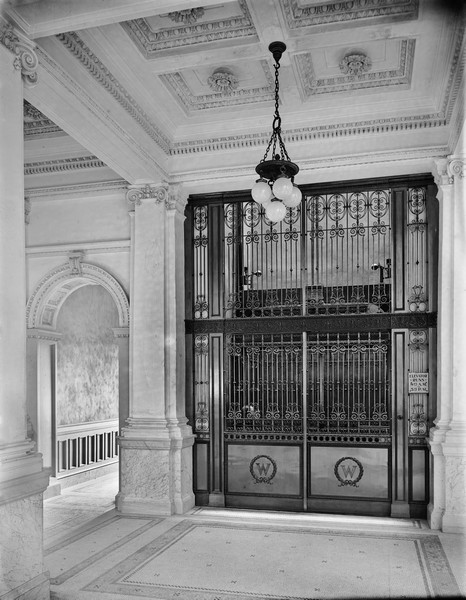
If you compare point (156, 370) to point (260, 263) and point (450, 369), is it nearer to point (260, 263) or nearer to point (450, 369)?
point (260, 263)

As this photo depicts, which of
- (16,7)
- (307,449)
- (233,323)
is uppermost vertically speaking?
(16,7)

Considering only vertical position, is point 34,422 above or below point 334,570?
above

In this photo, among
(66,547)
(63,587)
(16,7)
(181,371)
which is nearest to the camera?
(16,7)

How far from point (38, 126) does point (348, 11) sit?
13.5 ft

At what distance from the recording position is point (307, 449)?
7680 mm

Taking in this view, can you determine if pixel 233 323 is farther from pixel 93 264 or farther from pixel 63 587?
pixel 63 587

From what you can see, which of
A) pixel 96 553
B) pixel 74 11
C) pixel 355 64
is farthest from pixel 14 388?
pixel 355 64

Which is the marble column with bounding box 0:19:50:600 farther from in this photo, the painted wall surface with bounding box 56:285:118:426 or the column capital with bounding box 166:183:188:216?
the painted wall surface with bounding box 56:285:118:426

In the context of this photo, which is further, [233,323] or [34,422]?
[34,422]

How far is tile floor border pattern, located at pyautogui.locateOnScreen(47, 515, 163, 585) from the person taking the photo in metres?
5.33

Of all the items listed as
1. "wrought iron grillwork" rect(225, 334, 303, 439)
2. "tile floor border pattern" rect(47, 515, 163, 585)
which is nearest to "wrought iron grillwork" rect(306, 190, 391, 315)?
"wrought iron grillwork" rect(225, 334, 303, 439)

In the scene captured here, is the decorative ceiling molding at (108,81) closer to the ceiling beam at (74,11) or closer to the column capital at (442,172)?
the ceiling beam at (74,11)

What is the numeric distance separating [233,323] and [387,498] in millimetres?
2813

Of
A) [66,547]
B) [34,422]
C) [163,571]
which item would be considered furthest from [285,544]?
[34,422]
